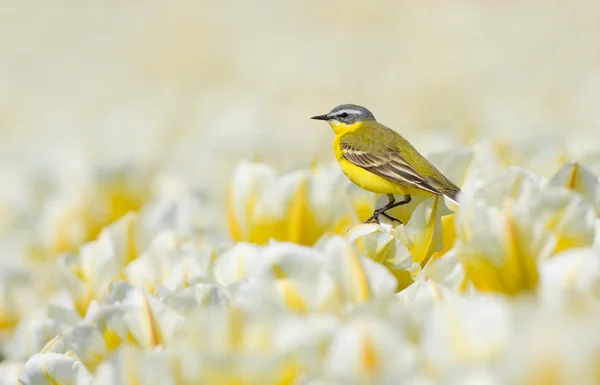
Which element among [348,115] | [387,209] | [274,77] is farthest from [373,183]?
[274,77]

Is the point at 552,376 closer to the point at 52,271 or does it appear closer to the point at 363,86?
the point at 52,271

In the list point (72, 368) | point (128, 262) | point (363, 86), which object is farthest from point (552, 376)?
point (363, 86)

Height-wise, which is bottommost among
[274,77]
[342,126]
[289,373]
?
[274,77]

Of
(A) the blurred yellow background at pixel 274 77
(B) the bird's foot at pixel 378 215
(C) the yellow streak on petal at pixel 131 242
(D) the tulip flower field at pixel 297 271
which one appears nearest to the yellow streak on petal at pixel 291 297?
(D) the tulip flower field at pixel 297 271

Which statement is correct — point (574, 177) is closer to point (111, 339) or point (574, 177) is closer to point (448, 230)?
point (448, 230)

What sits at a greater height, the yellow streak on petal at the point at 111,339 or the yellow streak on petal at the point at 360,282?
the yellow streak on petal at the point at 360,282

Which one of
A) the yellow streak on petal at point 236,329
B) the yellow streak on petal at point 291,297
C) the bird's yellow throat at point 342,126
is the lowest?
the bird's yellow throat at point 342,126

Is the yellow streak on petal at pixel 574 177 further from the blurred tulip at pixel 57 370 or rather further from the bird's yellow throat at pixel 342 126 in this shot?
the bird's yellow throat at pixel 342 126

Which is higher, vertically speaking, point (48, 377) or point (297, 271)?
point (297, 271)
